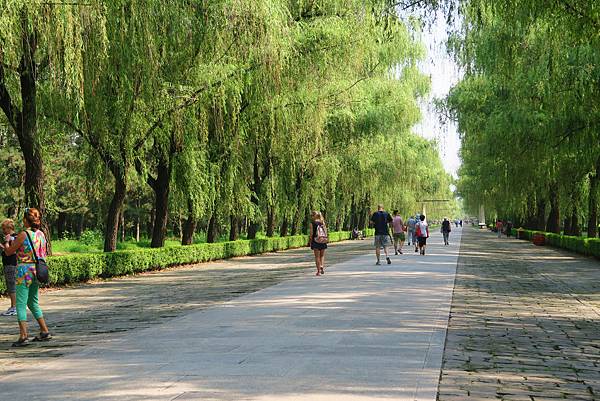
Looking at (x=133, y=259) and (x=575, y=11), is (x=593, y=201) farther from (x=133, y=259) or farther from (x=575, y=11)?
→ (x=575, y=11)

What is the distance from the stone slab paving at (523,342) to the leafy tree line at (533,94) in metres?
4.45

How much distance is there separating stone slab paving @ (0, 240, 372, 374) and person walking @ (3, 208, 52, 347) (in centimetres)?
25

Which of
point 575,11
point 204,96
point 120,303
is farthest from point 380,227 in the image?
point 575,11

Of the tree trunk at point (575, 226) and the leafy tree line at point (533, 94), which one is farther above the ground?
the leafy tree line at point (533, 94)

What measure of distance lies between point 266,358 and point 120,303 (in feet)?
23.5

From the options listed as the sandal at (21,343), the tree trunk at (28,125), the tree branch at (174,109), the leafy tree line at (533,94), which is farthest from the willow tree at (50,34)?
the leafy tree line at (533,94)

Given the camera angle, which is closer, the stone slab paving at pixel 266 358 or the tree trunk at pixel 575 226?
the stone slab paving at pixel 266 358

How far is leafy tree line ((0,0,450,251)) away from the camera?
46.6 ft

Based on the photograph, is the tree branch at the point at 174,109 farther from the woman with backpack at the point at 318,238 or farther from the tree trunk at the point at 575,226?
the tree trunk at the point at 575,226

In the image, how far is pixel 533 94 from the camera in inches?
840

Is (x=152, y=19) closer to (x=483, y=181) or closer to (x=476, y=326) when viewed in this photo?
(x=476, y=326)

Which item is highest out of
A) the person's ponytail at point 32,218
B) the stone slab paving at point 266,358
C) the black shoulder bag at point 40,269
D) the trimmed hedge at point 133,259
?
the person's ponytail at point 32,218

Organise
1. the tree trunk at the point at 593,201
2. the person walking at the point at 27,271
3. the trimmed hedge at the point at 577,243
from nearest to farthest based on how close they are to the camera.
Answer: the person walking at the point at 27,271 < the tree trunk at the point at 593,201 < the trimmed hedge at the point at 577,243

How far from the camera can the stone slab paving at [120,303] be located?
8.67m
